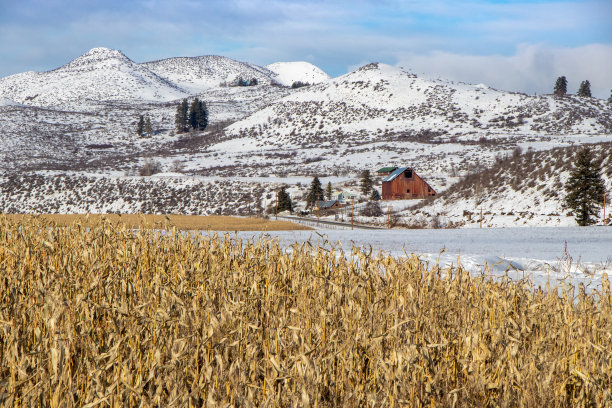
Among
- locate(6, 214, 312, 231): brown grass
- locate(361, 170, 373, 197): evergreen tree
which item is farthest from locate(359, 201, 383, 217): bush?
locate(6, 214, 312, 231): brown grass

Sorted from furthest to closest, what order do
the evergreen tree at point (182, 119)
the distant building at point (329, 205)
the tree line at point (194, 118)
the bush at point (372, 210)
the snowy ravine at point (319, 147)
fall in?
the tree line at point (194, 118) < the evergreen tree at point (182, 119) < the distant building at point (329, 205) < the bush at point (372, 210) < the snowy ravine at point (319, 147)

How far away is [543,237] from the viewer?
12.4 meters

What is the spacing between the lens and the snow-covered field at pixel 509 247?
800 cm

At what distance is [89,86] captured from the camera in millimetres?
165625

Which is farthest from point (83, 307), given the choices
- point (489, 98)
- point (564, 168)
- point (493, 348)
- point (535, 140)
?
point (489, 98)

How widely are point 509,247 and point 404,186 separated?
113ft

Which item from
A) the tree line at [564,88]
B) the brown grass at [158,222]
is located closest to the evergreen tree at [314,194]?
the brown grass at [158,222]

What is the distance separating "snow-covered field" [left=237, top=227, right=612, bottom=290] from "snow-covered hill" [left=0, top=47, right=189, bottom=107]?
5833 inches

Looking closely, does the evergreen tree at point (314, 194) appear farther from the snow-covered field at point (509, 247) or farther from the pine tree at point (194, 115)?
the pine tree at point (194, 115)

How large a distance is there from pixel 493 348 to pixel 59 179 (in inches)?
2008

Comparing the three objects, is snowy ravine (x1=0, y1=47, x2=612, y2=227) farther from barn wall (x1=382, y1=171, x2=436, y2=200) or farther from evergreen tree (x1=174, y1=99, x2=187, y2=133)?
evergreen tree (x1=174, y1=99, x2=187, y2=133)

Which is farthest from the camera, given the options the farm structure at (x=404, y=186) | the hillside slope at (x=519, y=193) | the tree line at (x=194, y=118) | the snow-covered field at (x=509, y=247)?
the tree line at (x=194, y=118)

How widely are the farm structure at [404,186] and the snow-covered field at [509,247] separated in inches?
1228

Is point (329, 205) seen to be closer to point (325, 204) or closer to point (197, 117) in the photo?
point (325, 204)
